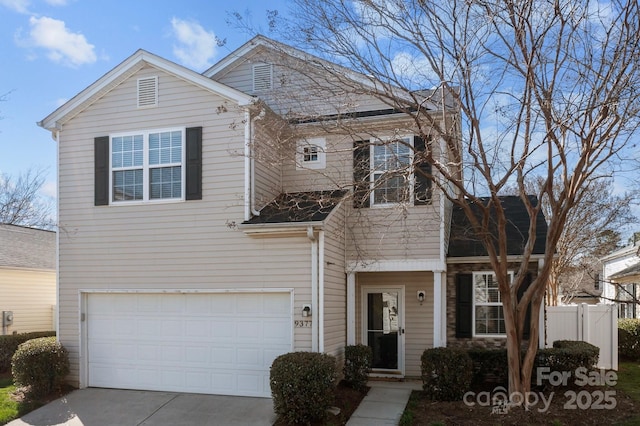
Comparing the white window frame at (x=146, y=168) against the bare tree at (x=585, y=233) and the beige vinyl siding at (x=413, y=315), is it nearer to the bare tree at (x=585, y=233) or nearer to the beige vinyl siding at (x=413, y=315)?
the beige vinyl siding at (x=413, y=315)

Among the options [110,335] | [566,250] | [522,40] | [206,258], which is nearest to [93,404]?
[110,335]

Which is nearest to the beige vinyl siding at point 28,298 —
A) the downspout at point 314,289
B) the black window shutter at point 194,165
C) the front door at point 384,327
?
the black window shutter at point 194,165

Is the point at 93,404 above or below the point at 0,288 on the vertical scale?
below

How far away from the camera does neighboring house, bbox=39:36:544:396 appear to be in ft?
34.7

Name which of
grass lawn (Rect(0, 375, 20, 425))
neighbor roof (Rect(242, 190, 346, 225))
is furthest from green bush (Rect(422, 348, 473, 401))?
grass lawn (Rect(0, 375, 20, 425))

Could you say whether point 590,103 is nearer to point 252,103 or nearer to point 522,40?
point 522,40

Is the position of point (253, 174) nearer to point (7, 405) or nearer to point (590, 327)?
point (7, 405)

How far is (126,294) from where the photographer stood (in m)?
11.5

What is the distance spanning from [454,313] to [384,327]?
167 centimetres

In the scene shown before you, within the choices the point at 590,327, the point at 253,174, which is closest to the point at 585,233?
the point at 590,327

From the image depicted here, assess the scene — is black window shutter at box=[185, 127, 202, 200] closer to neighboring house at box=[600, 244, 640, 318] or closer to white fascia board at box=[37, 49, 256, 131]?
white fascia board at box=[37, 49, 256, 131]

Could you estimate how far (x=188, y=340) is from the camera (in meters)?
11.1

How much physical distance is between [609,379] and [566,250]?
32.1 ft

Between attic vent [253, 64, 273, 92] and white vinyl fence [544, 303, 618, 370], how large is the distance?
894 cm
